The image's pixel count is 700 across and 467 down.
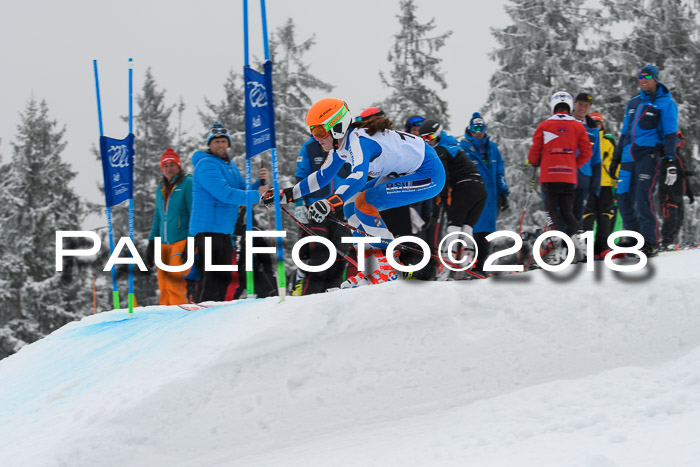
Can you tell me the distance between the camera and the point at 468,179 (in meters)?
6.77

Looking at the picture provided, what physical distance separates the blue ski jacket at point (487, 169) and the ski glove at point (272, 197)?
10.00 feet

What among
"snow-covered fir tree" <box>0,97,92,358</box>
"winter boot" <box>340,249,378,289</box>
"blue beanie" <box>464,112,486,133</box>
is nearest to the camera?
"winter boot" <box>340,249,378,289</box>

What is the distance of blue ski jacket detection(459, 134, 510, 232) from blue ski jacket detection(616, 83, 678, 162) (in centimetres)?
152

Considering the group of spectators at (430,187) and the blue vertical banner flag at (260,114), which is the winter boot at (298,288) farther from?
the blue vertical banner flag at (260,114)

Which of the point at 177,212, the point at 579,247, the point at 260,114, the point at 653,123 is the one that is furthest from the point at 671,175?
the point at 177,212

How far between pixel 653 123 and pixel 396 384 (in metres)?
4.96

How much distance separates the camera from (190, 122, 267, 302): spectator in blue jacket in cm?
619

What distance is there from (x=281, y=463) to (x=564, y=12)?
1815 cm

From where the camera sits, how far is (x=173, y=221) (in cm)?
691

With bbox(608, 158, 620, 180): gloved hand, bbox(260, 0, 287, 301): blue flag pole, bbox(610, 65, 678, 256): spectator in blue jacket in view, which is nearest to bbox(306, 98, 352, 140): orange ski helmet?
bbox(260, 0, 287, 301): blue flag pole

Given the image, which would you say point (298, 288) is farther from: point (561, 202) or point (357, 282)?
point (561, 202)

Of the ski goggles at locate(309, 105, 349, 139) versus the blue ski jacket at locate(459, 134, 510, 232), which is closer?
Result: the ski goggles at locate(309, 105, 349, 139)

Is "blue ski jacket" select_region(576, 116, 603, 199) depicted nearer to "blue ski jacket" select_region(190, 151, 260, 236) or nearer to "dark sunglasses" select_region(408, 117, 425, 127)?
"dark sunglasses" select_region(408, 117, 425, 127)

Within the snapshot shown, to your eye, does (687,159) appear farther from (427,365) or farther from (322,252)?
(427,365)
